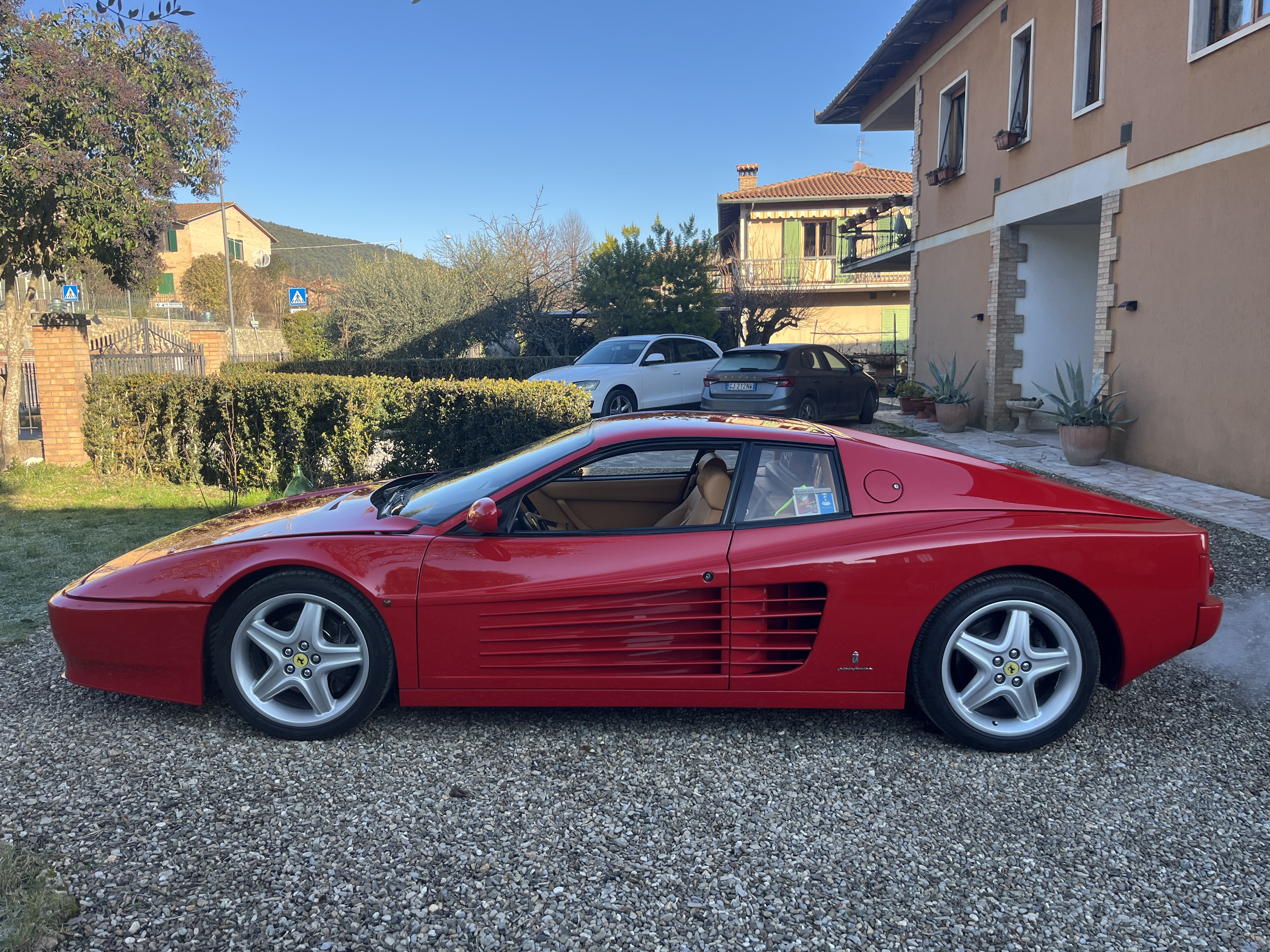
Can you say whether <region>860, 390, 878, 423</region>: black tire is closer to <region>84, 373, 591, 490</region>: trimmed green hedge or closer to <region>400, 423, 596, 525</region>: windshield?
<region>84, 373, 591, 490</region>: trimmed green hedge

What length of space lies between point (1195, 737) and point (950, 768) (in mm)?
1106

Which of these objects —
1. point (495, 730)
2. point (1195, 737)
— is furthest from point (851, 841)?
point (1195, 737)

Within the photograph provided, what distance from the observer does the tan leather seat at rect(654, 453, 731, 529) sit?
3777 millimetres

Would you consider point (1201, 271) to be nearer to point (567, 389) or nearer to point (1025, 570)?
point (567, 389)

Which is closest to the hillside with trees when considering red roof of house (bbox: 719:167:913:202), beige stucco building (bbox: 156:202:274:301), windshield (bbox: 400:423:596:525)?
beige stucco building (bbox: 156:202:274:301)

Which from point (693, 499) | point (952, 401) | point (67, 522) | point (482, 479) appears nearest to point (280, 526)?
point (482, 479)

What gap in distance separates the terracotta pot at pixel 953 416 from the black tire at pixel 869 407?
1332 mm

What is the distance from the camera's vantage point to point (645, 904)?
2.55m

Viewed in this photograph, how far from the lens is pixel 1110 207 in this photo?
1080cm

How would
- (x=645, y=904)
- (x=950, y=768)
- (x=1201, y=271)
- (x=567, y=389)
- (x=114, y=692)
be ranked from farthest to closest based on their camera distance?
1. (x=1201, y=271)
2. (x=567, y=389)
3. (x=114, y=692)
4. (x=950, y=768)
5. (x=645, y=904)

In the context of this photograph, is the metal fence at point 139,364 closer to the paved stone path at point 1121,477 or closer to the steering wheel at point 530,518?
the steering wheel at point 530,518

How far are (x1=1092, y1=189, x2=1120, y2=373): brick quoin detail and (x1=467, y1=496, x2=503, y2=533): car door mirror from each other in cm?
985

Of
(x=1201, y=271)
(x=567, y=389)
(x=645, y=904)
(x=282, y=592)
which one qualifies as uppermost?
(x=1201, y=271)

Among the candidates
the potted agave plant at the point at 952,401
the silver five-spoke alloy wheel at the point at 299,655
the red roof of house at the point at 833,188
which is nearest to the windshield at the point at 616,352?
the potted agave plant at the point at 952,401
